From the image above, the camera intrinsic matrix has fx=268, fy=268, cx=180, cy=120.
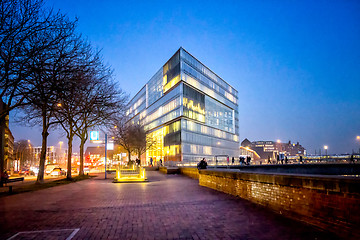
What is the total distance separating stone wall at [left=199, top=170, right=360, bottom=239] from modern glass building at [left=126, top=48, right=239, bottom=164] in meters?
49.8

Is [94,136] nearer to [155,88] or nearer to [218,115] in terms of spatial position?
[155,88]

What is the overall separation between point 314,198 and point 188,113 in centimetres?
5539

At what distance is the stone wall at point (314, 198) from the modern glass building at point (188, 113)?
4975 cm

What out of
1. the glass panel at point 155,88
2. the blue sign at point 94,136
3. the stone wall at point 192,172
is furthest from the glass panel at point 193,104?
the blue sign at point 94,136

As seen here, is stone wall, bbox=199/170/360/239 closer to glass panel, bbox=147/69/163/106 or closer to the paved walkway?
the paved walkway

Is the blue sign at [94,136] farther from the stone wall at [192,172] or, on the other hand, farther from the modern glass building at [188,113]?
the modern glass building at [188,113]

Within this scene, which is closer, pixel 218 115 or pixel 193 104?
pixel 193 104

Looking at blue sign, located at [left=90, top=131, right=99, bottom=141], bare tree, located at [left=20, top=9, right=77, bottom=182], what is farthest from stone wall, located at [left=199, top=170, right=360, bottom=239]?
blue sign, located at [left=90, top=131, right=99, bottom=141]

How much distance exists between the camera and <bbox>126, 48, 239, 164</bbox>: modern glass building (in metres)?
60.0

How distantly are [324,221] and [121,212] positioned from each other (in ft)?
17.9

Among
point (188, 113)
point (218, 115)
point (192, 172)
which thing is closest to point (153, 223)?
point (192, 172)

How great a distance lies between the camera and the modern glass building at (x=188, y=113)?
5997 centimetres

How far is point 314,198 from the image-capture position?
577 centimetres

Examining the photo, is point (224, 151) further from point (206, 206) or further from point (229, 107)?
point (206, 206)
